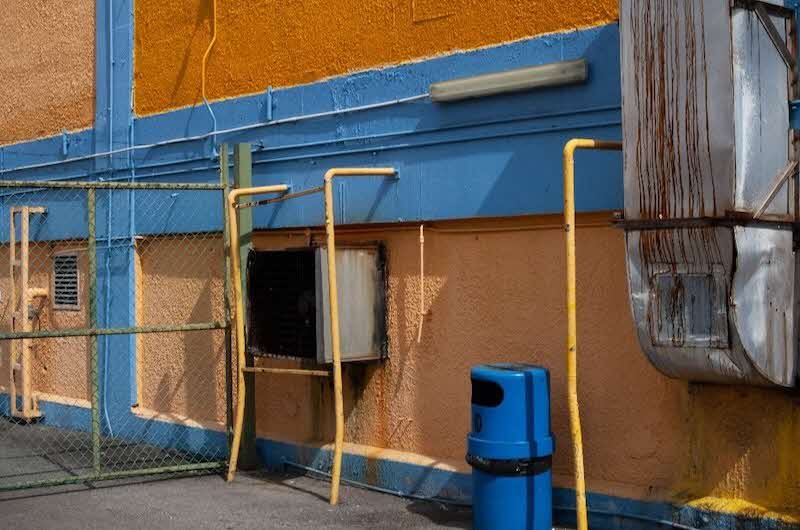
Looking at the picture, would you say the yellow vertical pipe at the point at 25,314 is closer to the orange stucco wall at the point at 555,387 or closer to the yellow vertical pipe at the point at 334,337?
the orange stucco wall at the point at 555,387

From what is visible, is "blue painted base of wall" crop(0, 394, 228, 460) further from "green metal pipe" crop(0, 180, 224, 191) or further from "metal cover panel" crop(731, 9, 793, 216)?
"metal cover panel" crop(731, 9, 793, 216)

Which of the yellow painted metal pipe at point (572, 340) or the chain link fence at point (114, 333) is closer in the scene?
the yellow painted metal pipe at point (572, 340)

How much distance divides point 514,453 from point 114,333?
3.17m

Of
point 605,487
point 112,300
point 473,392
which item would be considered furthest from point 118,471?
point 605,487

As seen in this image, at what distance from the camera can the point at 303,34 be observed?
332 inches

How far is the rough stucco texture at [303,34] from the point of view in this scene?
7059mm

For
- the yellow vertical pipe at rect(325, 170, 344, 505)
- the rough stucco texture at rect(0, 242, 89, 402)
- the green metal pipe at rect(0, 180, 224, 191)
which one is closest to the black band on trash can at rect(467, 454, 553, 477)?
the yellow vertical pipe at rect(325, 170, 344, 505)

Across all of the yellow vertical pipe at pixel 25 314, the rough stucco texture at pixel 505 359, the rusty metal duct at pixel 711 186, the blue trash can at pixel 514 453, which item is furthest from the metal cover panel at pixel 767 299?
the yellow vertical pipe at pixel 25 314

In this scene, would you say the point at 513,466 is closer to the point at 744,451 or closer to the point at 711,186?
the point at 744,451

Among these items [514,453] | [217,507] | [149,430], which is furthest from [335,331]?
[149,430]

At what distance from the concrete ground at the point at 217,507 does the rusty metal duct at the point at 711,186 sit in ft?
6.54

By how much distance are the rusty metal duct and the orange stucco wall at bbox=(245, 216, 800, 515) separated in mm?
484

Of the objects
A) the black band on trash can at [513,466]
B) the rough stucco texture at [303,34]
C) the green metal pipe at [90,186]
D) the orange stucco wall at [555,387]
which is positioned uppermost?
the rough stucco texture at [303,34]

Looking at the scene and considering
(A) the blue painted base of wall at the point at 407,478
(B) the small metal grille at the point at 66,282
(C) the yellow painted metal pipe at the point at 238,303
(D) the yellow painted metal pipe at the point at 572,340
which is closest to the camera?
(D) the yellow painted metal pipe at the point at 572,340
